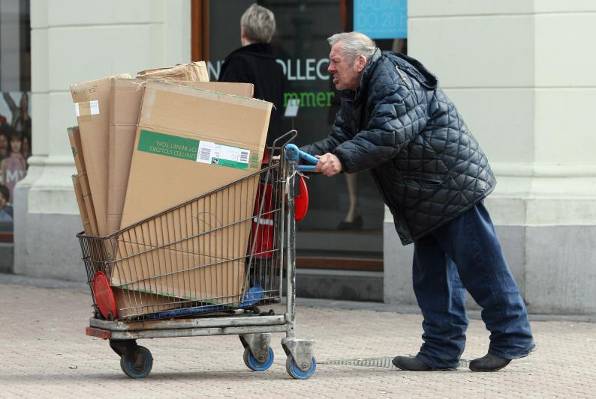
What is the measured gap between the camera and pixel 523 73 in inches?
369

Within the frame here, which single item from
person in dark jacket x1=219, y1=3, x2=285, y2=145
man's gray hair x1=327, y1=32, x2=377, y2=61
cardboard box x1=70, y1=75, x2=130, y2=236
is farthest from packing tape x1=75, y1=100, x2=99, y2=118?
person in dark jacket x1=219, y1=3, x2=285, y2=145

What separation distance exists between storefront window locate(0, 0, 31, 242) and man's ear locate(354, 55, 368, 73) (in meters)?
5.75

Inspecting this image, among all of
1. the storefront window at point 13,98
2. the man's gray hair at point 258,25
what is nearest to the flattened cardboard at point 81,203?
the man's gray hair at point 258,25

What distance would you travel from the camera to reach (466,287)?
23.0 feet

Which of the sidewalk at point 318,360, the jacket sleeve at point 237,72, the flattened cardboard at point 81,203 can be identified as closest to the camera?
the sidewalk at point 318,360

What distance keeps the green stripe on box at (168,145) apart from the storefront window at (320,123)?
156 inches

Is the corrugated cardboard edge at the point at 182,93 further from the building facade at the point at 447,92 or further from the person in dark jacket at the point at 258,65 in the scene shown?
the building facade at the point at 447,92

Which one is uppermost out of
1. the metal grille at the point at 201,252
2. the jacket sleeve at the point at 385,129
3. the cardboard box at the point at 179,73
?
the cardboard box at the point at 179,73

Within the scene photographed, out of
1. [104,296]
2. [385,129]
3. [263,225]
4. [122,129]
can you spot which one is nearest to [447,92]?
[385,129]

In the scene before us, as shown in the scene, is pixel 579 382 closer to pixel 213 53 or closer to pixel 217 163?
pixel 217 163

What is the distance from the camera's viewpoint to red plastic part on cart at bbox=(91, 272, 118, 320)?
257 inches

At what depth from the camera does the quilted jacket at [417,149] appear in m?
6.63

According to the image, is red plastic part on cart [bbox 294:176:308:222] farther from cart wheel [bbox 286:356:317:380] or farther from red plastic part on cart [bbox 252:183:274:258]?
cart wheel [bbox 286:356:317:380]

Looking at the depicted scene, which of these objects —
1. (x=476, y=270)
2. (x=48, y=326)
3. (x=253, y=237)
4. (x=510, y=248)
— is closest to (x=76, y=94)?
(x=253, y=237)
